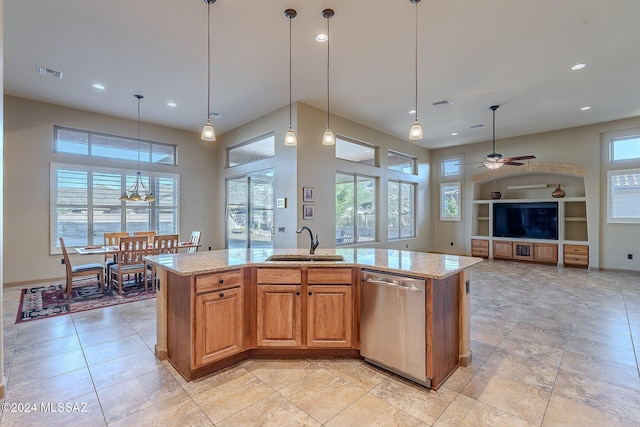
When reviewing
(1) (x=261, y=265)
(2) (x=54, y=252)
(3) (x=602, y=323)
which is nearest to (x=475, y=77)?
(3) (x=602, y=323)

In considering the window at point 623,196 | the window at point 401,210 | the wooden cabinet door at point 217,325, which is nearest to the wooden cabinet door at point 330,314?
the wooden cabinet door at point 217,325

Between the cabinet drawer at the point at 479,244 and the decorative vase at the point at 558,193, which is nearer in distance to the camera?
the decorative vase at the point at 558,193

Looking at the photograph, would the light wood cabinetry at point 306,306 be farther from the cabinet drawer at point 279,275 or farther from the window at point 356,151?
the window at point 356,151

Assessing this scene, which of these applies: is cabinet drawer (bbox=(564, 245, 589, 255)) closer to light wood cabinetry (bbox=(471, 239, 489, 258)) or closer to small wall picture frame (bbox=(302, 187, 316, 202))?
light wood cabinetry (bbox=(471, 239, 489, 258))

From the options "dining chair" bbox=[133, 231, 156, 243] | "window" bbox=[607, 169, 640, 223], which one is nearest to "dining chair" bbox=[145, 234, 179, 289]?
"dining chair" bbox=[133, 231, 156, 243]

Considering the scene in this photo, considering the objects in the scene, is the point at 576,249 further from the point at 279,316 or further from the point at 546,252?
the point at 279,316

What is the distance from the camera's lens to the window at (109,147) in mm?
5742

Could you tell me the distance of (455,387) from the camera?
7.59 feet

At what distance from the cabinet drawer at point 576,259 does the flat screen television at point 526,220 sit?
52 centimetres

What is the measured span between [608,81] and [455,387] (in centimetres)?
544

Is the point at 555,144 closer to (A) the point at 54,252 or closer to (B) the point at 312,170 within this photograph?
(B) the point at 312,170

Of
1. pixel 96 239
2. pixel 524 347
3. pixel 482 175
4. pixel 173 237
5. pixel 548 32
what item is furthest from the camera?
pixel 482 175

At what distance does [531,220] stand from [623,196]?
5.89 ft

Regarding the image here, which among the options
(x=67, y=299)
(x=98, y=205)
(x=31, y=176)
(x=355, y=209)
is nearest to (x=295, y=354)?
(x=67, y=299)
